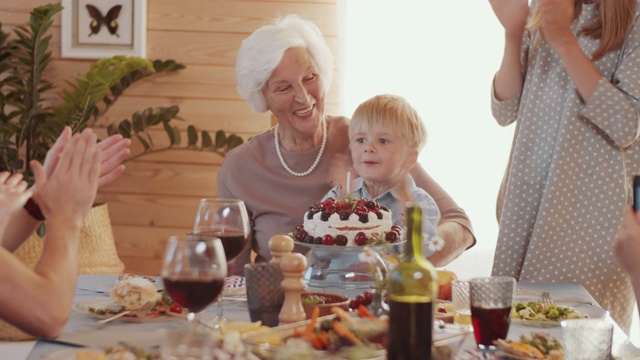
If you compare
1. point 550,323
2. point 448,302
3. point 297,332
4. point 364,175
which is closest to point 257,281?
point 297,332

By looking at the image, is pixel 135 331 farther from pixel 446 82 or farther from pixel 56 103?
pixel 56 103

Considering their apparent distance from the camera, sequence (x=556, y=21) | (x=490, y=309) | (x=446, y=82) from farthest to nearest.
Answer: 1. (x=446, y=82)
2. (x=556, y=21)
3. (x=490, y=309)

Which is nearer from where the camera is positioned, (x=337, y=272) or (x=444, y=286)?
(x=444, y=286)

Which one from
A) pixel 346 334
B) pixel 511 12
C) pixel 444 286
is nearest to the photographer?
pixel 346 334

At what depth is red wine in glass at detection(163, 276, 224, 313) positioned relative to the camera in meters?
1.41

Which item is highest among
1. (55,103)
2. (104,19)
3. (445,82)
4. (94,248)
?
(104,19)

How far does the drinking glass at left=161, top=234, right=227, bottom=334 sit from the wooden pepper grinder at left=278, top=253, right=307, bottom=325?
19 cm

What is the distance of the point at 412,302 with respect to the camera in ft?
4.07

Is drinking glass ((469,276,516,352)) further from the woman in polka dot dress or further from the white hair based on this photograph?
the white hair

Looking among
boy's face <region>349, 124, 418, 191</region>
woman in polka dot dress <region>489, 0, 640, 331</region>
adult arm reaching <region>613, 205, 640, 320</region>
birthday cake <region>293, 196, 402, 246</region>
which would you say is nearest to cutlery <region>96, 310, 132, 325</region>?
birthday cake <region>293, 196, 402, 246</region>

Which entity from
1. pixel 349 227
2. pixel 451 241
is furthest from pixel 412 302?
pixel 451 241

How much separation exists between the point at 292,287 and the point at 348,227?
40 centimetres

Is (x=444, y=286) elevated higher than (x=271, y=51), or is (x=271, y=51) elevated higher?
(x=271, y=51)

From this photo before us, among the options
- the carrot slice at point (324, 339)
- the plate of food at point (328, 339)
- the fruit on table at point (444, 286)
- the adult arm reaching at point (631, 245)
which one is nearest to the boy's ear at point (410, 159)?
the fruit on table at point (444, 286)
